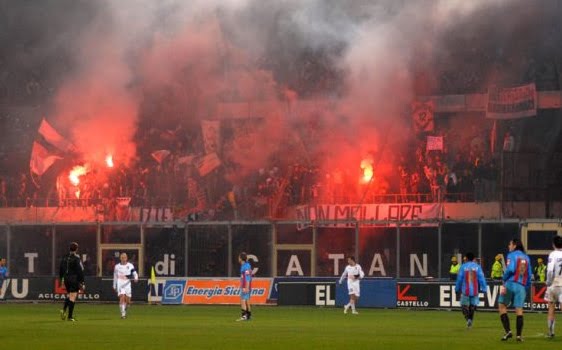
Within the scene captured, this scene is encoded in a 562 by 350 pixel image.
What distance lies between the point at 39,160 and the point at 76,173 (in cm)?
158

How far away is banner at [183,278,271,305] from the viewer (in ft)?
155

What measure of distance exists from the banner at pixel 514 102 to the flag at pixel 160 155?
13518mm

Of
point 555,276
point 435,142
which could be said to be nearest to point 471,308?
point 555,276

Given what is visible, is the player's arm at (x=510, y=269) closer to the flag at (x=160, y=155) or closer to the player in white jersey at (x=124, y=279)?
the player in white jersey at (x=124, y=279)

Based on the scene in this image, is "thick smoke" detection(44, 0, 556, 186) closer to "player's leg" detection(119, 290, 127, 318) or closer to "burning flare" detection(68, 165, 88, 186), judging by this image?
"burning flare" detection(68, 165, 88, 186)

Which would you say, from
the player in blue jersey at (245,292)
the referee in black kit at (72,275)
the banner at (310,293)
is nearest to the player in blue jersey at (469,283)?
the player in blue jersey at (245,292)

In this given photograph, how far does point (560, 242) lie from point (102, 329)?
11119 millimetres

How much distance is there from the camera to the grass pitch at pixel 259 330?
25656mm

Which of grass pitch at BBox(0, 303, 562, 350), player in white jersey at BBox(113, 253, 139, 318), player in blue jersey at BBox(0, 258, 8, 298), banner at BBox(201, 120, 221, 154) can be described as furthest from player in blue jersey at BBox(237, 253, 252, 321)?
banner at BBox(201, 120, 221, 154)

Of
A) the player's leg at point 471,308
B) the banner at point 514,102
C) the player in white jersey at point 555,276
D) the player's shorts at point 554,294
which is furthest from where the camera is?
the banner at point 514,102

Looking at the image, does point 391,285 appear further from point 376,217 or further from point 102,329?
point 102,329

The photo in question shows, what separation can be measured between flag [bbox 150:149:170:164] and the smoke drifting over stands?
0.18ft

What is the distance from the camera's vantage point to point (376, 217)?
46.4 meters

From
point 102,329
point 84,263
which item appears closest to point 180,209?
point 84,263
